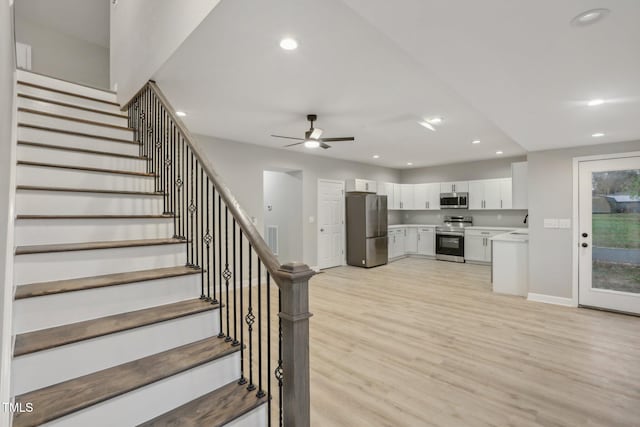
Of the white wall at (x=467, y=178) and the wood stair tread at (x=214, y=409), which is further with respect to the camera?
the white wall at (x=467, y=178)

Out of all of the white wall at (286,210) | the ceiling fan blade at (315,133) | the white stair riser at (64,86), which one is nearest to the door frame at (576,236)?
the ceiling fan blade at (315,133)

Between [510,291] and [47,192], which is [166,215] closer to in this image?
[47,192]

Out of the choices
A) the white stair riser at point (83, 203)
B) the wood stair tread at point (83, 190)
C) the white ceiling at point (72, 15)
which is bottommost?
the white stair riser at point (83, 203)

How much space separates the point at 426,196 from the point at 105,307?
826 centimetres

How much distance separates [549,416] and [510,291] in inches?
129

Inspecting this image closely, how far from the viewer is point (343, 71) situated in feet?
8.75

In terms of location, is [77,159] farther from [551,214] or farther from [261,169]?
[551,214]

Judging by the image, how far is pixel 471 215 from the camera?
27.1 ft

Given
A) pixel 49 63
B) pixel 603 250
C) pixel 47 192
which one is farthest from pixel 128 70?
pixel 603 250

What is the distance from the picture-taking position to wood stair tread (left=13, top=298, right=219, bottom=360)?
57.7 inches

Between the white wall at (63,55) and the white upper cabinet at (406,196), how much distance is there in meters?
7.46

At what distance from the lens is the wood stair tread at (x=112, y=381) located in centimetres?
128

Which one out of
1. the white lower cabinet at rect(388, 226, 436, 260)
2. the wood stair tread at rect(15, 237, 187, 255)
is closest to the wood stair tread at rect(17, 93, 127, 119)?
the wood stair tread at rect(15, 237, 187, 255)

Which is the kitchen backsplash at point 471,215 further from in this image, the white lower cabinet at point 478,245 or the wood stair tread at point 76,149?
the wood stair tread at point 76,149
